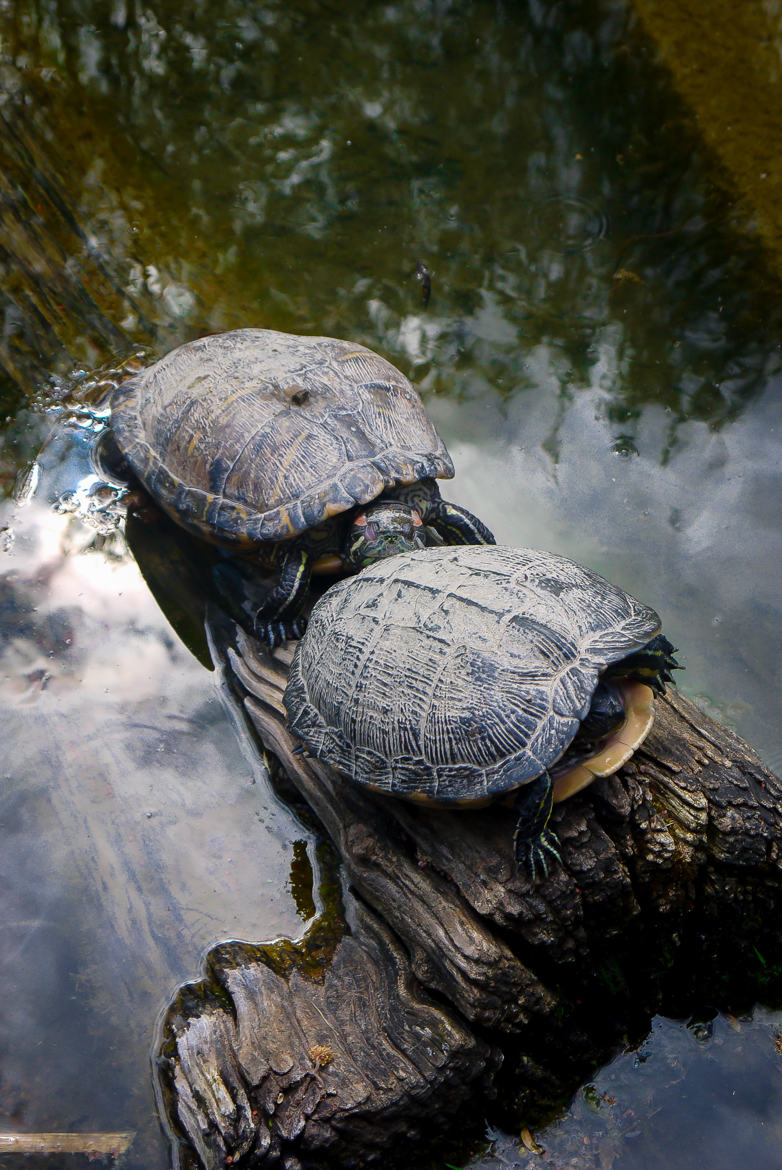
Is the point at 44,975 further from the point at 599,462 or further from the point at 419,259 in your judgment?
the point at 419,259

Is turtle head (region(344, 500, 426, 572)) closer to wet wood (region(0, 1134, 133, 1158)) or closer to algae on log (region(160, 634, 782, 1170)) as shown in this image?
algae on log (region(160, 634, 782, 1170))

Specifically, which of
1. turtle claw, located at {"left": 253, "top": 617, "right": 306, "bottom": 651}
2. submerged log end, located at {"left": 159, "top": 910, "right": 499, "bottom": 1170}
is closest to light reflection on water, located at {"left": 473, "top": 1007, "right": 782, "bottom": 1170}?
submerged log end, located at {"left": 159, "top": 910, "right": 499, "bottom": 1170}

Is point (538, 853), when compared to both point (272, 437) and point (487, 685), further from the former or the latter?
point (272, 437)

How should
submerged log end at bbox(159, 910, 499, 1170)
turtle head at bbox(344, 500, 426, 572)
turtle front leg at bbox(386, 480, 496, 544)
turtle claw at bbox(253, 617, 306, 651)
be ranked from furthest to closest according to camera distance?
turtle front leg at bbox(386, 480, 496, 544)
turtle claw at bbox(253, 617, 306, 651)
turtle head at bbox(344, 500, 426, 572)
submerged log end at bbox(159, 910, 499, 1170)

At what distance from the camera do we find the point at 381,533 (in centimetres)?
390

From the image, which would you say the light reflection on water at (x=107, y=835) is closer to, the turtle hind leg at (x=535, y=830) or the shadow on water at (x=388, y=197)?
the turtle hind leg at (x=535, y=830)

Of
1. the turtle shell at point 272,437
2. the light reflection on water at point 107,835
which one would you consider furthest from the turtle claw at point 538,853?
the turtle shell at point 272,437

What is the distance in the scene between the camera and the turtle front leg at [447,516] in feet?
14.0

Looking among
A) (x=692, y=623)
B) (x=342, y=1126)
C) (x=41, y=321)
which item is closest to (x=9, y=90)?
(x=41, y=321)

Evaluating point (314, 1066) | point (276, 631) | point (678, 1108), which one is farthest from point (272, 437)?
point (678, 1108)

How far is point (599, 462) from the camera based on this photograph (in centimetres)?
486

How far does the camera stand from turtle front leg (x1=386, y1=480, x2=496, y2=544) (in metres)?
4.28

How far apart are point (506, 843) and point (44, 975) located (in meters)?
1.79

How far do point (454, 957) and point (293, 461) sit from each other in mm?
2313
